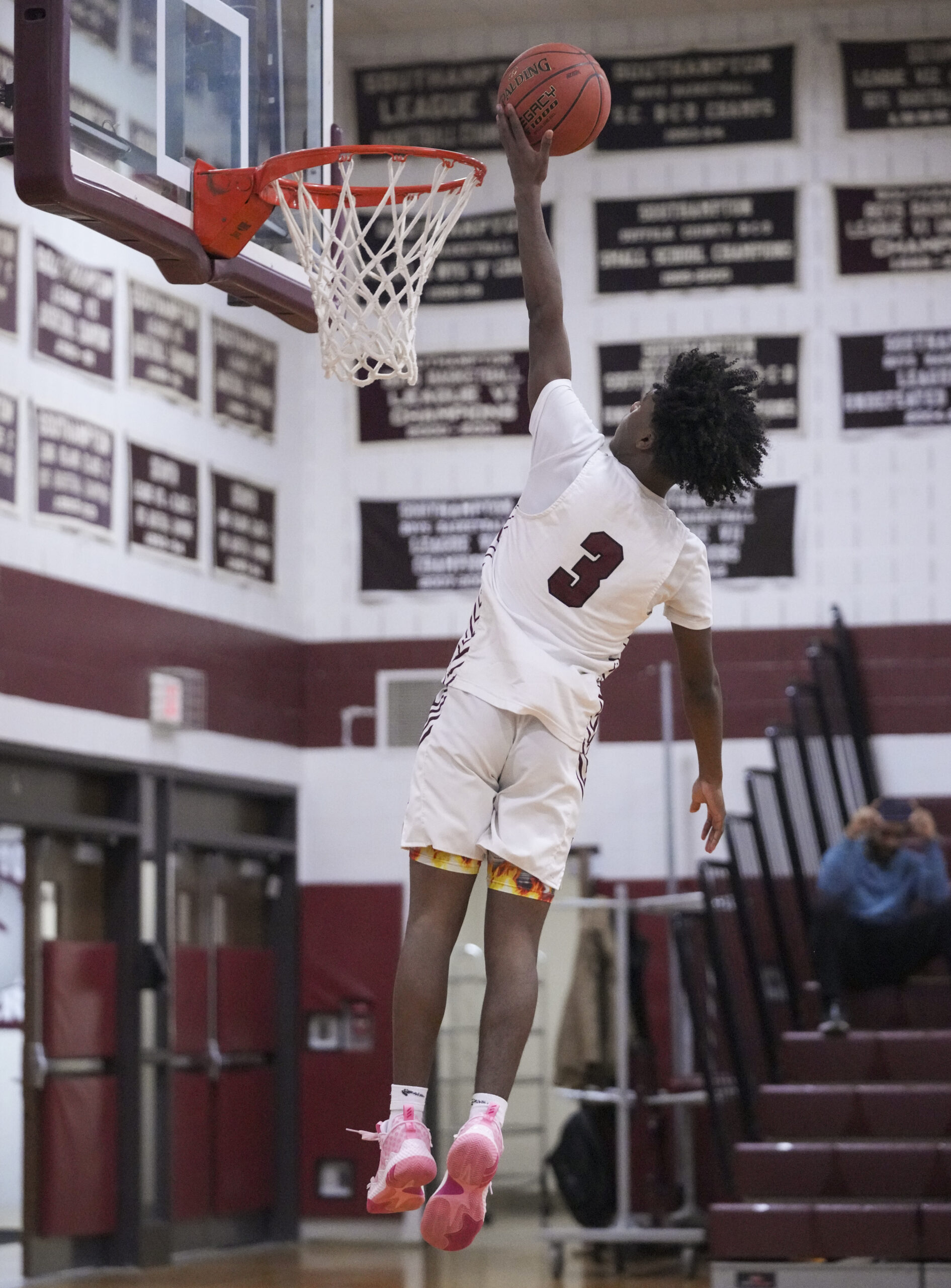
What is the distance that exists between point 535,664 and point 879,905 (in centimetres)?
589

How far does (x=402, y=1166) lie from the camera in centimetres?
363

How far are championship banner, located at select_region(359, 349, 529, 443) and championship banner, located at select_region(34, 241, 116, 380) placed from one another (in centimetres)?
226

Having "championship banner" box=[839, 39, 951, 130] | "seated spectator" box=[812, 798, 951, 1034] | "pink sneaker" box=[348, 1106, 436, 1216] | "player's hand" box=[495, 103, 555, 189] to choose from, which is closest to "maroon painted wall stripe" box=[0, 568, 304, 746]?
"seated spectator" box=[812, 798, 951, 1034]

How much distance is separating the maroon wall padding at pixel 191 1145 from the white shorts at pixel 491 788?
6.81 metres

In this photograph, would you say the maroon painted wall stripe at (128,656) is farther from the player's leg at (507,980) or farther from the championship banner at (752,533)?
the player's leg at (507,980)

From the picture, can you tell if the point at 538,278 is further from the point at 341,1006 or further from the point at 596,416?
the point at 341,1006

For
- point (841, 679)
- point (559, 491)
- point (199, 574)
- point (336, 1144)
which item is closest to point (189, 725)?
point (199, 574)

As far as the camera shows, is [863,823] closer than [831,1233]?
No

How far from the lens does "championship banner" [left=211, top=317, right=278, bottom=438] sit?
10.9 metres

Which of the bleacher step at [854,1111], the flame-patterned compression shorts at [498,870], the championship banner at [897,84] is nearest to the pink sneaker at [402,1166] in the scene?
the flame-patterned compression shorts at [498,870]

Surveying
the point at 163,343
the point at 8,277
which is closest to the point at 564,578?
the point at 8,277

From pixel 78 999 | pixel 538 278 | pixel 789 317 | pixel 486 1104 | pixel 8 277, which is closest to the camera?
pixel 486 1104

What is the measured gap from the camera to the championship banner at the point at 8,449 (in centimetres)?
885

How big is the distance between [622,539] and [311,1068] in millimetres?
8157
